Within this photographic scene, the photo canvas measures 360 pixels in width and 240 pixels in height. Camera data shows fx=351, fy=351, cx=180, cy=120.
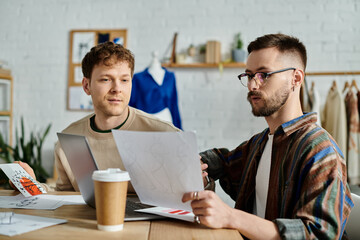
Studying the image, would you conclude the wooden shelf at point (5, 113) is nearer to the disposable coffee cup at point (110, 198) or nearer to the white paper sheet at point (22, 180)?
the white paper sheet at point (22, 180)

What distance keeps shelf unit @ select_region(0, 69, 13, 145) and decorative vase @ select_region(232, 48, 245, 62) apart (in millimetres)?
2380

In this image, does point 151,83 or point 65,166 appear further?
point 151,83

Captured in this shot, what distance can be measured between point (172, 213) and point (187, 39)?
2.83 meters

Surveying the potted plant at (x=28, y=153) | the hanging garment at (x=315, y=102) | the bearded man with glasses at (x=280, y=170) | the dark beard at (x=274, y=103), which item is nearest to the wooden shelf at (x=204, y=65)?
the hanging garment at (x=315, y=102)

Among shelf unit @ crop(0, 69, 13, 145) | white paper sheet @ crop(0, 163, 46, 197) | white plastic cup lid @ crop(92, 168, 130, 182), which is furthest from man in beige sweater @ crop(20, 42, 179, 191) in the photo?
shelf unit @ crop(0, 69, 13, 145)

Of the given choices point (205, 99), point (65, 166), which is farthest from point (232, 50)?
point (65, 166)

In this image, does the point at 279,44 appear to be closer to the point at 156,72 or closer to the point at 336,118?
the point at 336,118

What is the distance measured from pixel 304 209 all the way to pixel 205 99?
104 inches

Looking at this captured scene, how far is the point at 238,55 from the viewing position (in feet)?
11.2

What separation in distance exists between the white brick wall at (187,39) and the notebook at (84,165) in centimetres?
255

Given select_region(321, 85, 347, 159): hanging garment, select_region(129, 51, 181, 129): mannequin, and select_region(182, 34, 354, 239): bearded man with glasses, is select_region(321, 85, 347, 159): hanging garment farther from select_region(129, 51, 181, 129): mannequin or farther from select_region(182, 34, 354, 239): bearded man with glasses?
select_region(182, 34, 354, 239): bearded man with glasses

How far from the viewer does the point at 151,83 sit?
10.5ft

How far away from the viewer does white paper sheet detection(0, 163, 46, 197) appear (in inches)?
47.6

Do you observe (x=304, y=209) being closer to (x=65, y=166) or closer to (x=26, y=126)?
(x=65, y=166)
